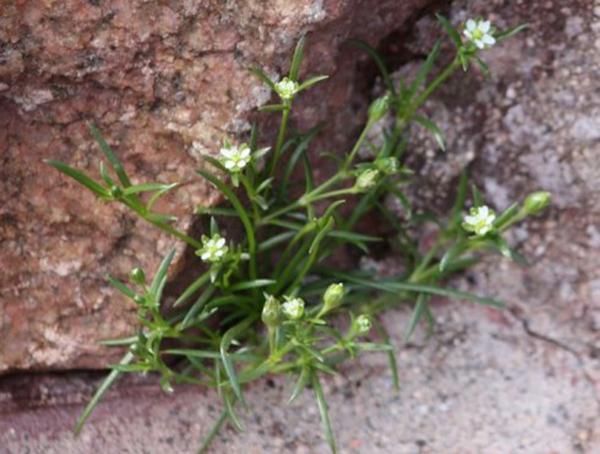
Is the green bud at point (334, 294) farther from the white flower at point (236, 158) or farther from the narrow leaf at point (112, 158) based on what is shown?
the narrow leaf at point (112, 158)

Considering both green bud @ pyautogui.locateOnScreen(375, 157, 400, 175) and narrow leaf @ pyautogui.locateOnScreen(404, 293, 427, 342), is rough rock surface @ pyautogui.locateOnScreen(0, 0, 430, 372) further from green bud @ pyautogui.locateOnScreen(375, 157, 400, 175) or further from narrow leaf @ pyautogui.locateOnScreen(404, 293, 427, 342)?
narrow leaf @ pyautogui.locateOnScreen(404, 293, 427, 342)

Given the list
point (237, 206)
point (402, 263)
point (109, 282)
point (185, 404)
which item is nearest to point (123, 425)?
point (185, 404)

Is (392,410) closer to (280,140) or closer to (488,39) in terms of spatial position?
(280,140)

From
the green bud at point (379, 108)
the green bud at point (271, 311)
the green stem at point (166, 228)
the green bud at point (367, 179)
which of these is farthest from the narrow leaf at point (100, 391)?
the green bud at point (379, 108)

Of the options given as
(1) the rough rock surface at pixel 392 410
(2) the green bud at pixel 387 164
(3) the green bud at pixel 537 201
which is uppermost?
(2) the green bud at pixel 387 164

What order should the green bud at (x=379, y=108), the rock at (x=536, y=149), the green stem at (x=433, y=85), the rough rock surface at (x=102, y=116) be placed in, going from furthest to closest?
the rock at (x=536, y=149) → the green stem at (x=433, y=85) → the green bud at (x=379, y=108) → the rough rock surface at (x=102, y=116)

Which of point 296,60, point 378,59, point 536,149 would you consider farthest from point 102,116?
point 536,149
